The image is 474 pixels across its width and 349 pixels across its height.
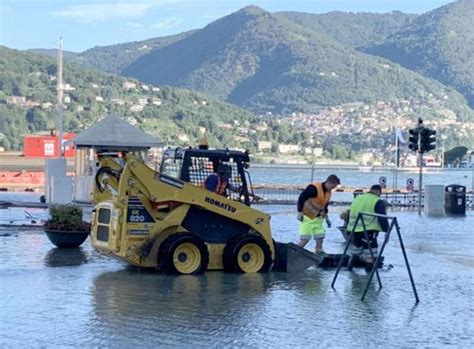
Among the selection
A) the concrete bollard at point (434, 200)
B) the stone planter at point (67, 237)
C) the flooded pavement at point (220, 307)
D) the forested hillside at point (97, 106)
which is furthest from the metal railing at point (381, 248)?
the forested hillside at point (97, 106)

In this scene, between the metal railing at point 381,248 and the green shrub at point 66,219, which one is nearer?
the metal railing at point 381,248

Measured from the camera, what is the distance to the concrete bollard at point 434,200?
37594 millimetres

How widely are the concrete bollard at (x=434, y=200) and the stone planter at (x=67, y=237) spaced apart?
19.8 meters

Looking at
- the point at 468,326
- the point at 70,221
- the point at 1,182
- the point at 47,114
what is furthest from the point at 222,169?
the point at 47,114

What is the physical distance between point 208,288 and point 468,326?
3989mm

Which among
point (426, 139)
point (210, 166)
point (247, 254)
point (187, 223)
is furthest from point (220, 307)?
point (426, 139)

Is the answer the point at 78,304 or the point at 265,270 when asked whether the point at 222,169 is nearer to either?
the point at 265,270

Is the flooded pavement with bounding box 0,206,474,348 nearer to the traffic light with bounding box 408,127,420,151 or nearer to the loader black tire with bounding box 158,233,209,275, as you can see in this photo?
the loader black tire with bounding box 158,233,209,275

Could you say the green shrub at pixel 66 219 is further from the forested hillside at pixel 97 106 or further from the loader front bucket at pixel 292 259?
the forested hillside at pixel 97 106

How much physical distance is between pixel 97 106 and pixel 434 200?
102227 mm

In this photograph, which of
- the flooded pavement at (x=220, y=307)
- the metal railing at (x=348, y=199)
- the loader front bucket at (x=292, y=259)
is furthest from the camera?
the metal railing at (x=348, y=199)

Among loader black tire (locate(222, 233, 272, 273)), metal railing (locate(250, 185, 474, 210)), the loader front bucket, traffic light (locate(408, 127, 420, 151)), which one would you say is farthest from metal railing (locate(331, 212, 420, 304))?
traffic light (locate(408, 127, 420, 151))

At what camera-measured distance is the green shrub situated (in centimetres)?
2012

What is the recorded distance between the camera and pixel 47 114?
Answer: 414 feet
